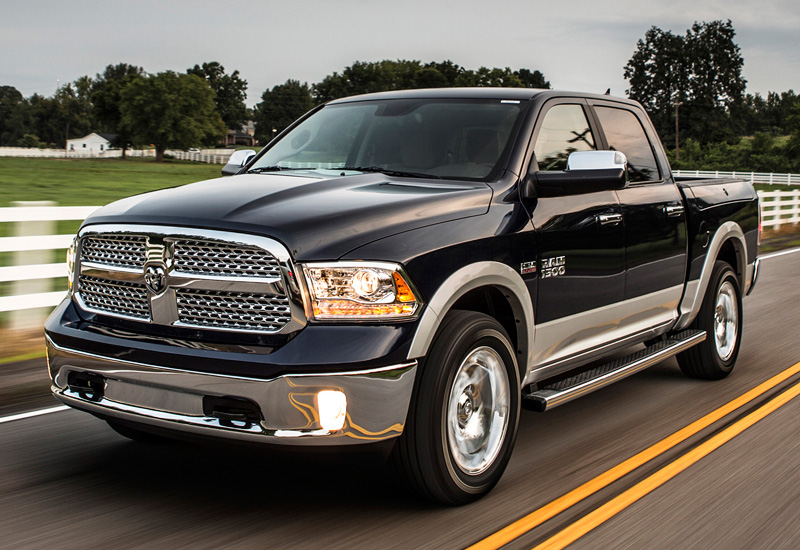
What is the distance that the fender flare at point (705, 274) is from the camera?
6539 mm

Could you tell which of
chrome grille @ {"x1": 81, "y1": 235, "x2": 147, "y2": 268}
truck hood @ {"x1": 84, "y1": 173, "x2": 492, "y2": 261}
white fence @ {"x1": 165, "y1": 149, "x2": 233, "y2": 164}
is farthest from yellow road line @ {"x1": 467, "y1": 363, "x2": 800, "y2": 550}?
white fence @ {"x1": 165, "y1": 149, "x2": 233, "y2": 164}

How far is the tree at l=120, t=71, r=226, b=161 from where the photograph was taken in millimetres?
102875

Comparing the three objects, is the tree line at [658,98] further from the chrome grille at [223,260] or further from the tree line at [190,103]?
the chrome grille at [223,260]

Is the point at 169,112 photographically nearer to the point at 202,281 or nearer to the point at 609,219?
the point at 609,219

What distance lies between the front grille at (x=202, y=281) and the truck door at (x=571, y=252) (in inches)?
59.8

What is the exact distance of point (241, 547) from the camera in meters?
3.71

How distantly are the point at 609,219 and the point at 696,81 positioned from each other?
117 m

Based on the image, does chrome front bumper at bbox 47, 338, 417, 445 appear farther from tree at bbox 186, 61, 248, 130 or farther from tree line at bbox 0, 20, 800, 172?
tree at bbox 186, 61, 248, 130

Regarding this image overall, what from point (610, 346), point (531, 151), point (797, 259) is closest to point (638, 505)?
point (610, 346)

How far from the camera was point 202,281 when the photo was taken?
383 centimetres

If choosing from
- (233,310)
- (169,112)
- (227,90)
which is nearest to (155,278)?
(233,310)

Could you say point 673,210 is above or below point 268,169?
below

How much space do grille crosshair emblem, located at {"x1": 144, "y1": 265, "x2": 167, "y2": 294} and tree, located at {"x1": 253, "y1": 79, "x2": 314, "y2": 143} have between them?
6388 inches

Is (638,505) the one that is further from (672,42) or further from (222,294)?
(672,42)
